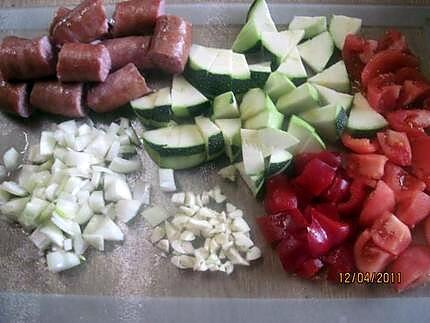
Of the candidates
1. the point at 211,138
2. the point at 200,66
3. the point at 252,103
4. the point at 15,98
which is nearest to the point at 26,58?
the point at 15,98

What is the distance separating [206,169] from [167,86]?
1.51 feet

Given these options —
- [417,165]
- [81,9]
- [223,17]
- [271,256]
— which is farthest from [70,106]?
[417,165]

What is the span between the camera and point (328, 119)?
8.18 feet

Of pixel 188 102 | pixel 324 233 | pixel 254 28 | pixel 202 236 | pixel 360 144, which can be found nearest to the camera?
pixel 324 233

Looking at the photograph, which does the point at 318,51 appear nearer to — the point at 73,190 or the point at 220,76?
the point at 220,76

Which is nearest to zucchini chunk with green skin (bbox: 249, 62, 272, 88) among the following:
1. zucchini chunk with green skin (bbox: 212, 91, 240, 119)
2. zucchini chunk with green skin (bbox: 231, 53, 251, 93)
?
zucchini chunk with green skin (bbox: 231, 53, 251, 93)

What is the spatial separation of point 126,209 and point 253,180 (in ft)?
1.69

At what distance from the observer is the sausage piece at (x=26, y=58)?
2.59 metres

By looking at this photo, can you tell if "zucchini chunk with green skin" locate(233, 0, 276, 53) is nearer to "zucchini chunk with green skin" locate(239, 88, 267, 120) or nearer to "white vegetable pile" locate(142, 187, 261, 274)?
"zucchini chunk with green skin" locate(239, 88, 267, 120)

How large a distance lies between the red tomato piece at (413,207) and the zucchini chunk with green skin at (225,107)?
76 cm

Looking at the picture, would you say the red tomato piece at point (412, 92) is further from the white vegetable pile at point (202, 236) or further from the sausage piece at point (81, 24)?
the sausage piece at point (81, 24)

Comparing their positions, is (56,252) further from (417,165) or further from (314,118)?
(417,165)

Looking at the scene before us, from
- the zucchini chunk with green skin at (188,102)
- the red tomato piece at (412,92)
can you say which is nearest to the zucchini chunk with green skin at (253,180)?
the zucchini chunk with green skin at (188,102)

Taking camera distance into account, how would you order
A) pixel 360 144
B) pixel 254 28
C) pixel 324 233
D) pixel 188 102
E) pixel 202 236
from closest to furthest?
pixel 324 233
pixel 202 236
pixel 360 144
pixel 188 102
pixel 254 28
